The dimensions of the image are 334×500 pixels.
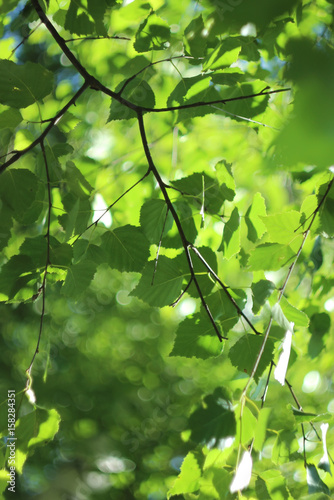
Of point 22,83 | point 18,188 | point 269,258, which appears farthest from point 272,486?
point 22,83

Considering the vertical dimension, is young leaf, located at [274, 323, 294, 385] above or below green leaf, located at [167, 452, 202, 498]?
above

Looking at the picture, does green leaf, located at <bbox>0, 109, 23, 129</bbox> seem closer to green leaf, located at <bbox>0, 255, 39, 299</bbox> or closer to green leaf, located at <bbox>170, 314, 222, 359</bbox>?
green leaf, located at <bbox>0, 255, 39, 299</bbox>

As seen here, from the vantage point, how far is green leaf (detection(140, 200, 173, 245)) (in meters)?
0.66

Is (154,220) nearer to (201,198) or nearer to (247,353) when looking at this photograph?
(201,198)

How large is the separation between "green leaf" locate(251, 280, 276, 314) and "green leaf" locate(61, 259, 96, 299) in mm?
227

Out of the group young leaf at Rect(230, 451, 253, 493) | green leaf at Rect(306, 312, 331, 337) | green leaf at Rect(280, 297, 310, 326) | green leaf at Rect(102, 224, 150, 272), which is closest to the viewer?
young leaf at Rect(230, 451, 253, 493)

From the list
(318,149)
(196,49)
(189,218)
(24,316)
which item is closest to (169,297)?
(189,218)

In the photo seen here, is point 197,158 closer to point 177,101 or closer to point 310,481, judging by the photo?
point 177,101

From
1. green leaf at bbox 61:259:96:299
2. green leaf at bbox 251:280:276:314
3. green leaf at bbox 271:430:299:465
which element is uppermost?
green leaf at bbox 61:259:96:299

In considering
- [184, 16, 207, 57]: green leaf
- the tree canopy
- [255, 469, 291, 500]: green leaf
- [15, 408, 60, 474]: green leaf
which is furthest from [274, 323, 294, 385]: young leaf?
[184, 16, 207, 57]: green leaf

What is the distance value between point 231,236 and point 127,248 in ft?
0.51

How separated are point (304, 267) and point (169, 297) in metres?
0.58

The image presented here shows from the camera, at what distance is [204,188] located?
0.68 meters

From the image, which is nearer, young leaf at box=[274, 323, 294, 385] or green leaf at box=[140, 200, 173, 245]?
young leaf at box=[274, 323, 294, 385]
